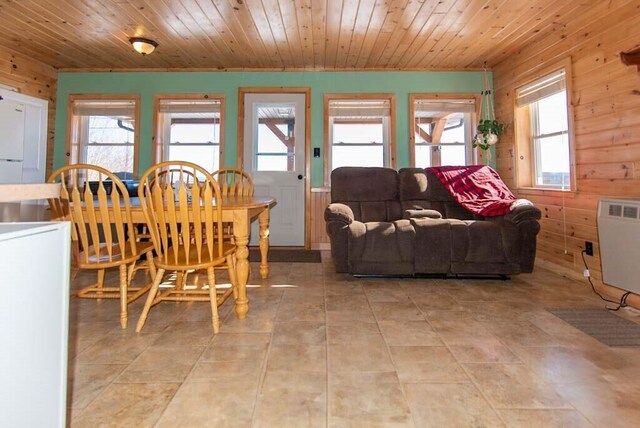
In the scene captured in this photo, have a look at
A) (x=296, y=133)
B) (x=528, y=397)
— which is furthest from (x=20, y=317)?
(x=296, y=133)

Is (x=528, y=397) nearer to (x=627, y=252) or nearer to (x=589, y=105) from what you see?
(x=627, y=252)

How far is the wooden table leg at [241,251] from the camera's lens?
188cm

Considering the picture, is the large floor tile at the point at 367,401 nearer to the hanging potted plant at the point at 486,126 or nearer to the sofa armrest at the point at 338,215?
the sofa armrest at the point at 338,215

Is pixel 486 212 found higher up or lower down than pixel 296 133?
lower down

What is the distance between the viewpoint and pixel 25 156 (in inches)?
140

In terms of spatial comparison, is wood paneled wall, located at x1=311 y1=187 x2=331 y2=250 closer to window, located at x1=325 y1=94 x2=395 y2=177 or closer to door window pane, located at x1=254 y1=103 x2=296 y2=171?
window, located at x1=325 y1=94 x2=395 y2=177

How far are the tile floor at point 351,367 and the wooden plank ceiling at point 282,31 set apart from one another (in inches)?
96.0

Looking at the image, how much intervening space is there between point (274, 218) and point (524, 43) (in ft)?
11.3

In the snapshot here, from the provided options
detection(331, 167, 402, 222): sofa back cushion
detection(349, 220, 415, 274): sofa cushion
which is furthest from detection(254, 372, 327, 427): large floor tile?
detection(331, 167, 402, 222): sofa back cushion

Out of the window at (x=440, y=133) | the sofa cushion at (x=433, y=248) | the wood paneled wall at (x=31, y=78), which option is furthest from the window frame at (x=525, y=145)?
the wood paneled wall at (x=31, y=78)

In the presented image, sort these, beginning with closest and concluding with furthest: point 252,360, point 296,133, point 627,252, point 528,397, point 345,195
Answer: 1. point 528,397
2. point 252,360
3. point 627,252
4. point 345,195
5. point 296,133

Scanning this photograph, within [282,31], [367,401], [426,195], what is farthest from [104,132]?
[367,401]

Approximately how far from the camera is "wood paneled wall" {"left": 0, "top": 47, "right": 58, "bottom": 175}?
11.9 ft

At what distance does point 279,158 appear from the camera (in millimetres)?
4383
